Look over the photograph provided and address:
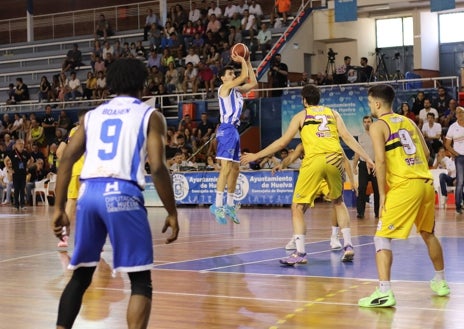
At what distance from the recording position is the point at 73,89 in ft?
107

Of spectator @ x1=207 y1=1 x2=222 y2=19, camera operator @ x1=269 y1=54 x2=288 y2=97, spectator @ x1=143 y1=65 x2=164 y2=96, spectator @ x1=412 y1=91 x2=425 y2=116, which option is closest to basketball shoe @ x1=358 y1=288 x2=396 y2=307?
spectator @ x1=412 y1=91 x2=425 y2=116

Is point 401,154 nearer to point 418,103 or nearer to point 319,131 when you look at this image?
point 319,131

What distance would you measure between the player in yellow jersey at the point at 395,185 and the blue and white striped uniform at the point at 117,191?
8.88 feet

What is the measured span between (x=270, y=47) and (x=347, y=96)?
621 centimetres

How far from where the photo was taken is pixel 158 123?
5207mm

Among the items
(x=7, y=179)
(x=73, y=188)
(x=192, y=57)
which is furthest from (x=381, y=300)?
(x=192, y=57)

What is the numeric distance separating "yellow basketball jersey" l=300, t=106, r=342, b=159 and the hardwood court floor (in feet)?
4.42

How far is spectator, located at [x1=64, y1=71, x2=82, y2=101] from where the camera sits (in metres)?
32.4

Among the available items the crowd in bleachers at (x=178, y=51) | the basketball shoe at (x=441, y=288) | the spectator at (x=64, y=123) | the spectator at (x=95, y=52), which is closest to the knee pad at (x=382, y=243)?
the basketball shoe at (x=441, y=288)

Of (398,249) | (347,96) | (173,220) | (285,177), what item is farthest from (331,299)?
(347,96)

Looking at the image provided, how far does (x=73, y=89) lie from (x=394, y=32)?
12189mm

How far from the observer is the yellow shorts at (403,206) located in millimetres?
7242

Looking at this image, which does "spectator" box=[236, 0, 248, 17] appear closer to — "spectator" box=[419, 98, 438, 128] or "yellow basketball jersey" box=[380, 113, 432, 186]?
"spectator" box=[419, 98, 438, 128]

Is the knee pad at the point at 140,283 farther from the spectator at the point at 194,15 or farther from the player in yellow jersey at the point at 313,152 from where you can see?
the spectator at the point at 194,15
